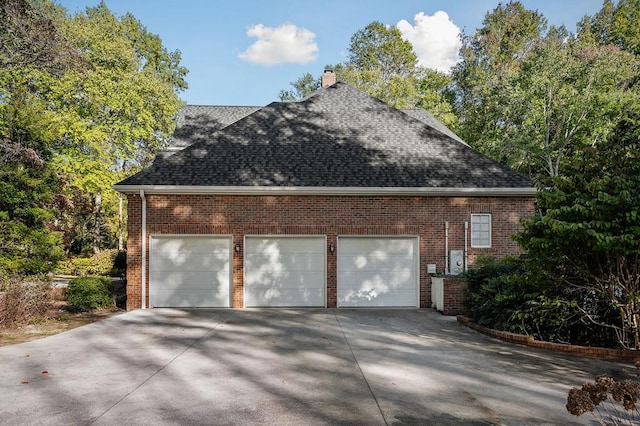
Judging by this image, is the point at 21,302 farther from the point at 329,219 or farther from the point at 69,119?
the point at 69,119

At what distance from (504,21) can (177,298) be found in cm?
3428

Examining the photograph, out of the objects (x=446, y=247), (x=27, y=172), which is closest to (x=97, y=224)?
(x=27, y=172)

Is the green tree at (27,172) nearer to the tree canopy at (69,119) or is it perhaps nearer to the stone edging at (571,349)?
the tree canopy at (69,119)

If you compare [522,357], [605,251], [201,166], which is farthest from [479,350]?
[201,166]

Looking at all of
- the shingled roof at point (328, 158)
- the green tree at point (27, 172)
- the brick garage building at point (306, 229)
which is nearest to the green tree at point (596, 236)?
the brick garage building at point (306, 229)

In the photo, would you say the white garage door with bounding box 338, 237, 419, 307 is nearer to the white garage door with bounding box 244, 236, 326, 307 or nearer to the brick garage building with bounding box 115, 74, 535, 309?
the brick garage building with bounding box 115, 74, 535, 309

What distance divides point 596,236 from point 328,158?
26.8 ft

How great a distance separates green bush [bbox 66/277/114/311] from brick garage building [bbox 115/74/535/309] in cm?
71

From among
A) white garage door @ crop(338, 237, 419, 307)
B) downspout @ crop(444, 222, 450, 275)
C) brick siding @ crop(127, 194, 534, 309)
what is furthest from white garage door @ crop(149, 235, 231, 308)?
downspout @ crop(444, 222, 450, 275)

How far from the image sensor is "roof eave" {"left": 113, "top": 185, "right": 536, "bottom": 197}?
11969 mm

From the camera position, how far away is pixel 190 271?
12.3 meters

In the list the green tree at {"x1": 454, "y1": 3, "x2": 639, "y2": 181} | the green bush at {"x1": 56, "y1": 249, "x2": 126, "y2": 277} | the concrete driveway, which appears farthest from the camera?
the green tree at {"x1": 454, "y1": 3, "x2": 639, "y2": 181}

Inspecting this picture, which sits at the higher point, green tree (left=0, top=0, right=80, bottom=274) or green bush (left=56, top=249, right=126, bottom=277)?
green tree (left=0, top=0, right=80, bottom=274)

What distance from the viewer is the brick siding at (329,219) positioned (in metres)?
12.2
